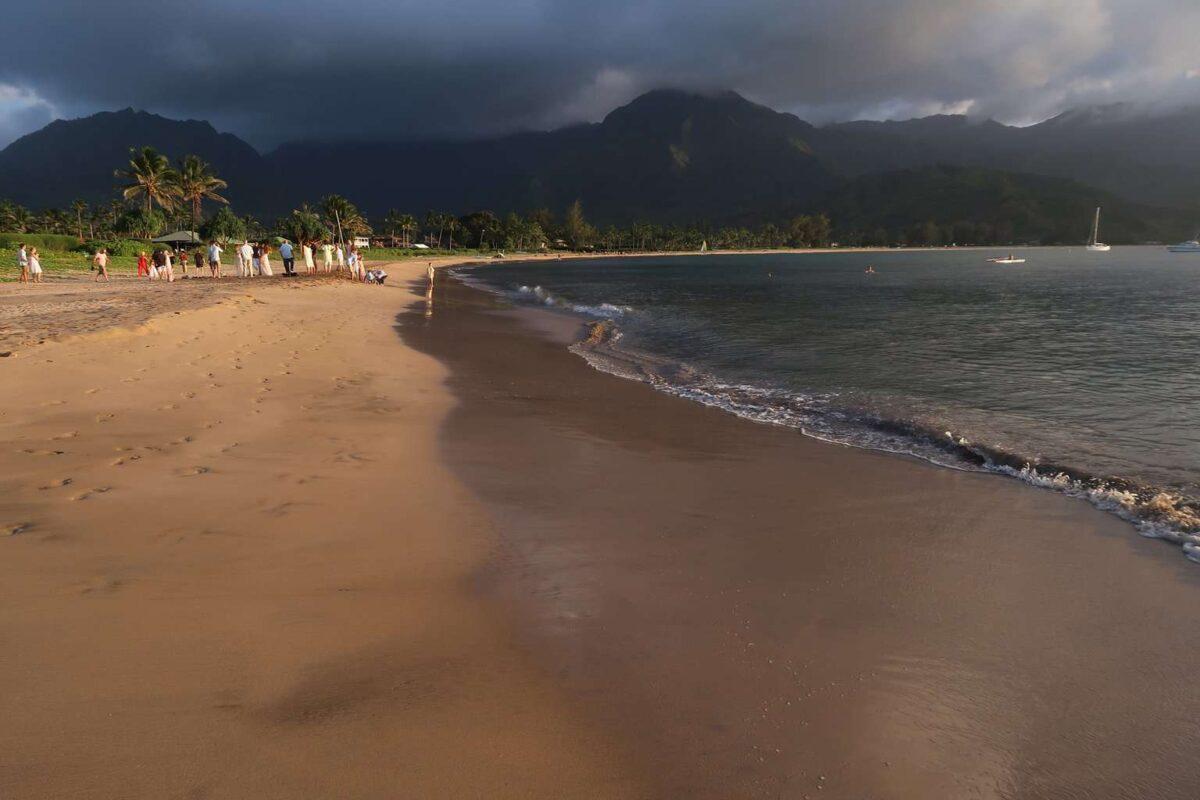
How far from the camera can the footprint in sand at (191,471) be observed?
6.10 meters

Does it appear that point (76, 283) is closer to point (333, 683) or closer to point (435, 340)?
point (435, 340)

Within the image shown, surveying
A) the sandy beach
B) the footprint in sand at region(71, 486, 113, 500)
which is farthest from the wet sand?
the footprint in sand at region(71, 486, 113, 500)

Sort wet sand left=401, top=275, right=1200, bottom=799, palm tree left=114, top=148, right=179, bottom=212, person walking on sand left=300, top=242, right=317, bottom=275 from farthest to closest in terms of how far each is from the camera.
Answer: palm tree left=114, top=148, right=179, bottom=212 → person walking on sand left=300, top=242, right=317, bottom=275 → wet sand left=401, top=275, right=1200, bottom=799

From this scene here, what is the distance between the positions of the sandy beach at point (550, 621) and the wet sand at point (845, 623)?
0.02 metres

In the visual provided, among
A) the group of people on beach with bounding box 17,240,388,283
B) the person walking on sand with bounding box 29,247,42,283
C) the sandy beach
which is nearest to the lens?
the sandy beach

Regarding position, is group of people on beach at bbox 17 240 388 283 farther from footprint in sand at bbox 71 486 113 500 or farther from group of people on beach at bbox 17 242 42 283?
footprint in sand at bbox 71 486 113 500

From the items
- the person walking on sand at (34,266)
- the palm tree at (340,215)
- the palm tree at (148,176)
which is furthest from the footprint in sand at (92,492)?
the palm tree at (148,176)

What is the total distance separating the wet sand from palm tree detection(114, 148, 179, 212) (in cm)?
7170

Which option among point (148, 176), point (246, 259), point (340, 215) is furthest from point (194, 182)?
point (246, 259)

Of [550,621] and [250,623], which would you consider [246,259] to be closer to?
[250,623]

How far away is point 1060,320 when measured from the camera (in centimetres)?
2598

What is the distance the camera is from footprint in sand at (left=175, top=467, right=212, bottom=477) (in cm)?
610

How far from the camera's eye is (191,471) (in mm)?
6199

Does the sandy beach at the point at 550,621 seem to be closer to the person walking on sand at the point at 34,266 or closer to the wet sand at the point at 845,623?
the wet sand at the point at 845,623
